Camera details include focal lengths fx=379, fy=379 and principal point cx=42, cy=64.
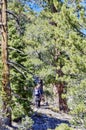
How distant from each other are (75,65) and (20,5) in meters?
12.1

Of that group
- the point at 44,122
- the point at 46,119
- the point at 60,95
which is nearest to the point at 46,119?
the point at 46,119

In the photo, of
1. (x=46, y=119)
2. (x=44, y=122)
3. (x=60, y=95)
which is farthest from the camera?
(x=60, y=95)

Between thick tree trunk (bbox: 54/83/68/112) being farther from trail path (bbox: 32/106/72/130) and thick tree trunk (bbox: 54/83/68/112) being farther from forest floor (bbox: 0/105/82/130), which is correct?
trail path (bbox: 32/106/72/130)

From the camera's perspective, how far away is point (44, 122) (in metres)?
20.4

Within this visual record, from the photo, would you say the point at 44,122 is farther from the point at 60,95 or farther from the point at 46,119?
the point at 60,95

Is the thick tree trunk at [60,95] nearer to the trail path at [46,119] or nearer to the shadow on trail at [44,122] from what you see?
the trail path at [46,119]

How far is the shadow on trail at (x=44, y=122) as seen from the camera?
19544 mm

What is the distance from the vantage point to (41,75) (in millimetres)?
24734

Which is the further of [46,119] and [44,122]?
[46,119]

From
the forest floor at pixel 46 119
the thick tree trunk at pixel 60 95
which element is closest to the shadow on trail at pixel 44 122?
the forest floor at pixel 46 119

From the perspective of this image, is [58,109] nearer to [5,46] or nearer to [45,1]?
[45,1]

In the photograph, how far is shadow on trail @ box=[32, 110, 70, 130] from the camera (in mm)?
19544

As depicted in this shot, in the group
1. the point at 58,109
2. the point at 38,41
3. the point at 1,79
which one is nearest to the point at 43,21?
the point at 38,41

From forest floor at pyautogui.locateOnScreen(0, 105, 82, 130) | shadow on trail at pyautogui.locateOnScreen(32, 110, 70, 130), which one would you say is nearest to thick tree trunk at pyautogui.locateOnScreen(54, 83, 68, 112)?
forest floor at pyautogui.locateOnScreen(0, 105, 82, 130)
